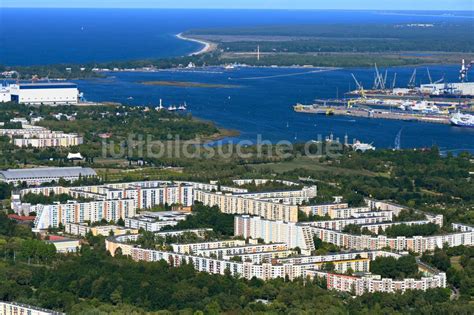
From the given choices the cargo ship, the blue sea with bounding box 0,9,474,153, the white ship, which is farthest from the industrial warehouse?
the cargo ship

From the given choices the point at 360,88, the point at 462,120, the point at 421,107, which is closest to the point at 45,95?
the point at 360,88

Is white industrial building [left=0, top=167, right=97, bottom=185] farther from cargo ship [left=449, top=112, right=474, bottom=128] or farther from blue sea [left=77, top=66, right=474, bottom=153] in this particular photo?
cargo ship [left=449, top=112, right=474, bottom=128]

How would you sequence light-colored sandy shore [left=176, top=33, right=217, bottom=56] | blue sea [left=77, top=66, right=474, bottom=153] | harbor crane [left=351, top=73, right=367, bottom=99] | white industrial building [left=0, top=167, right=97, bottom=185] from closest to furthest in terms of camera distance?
white industrial building [left=0, top=167, right=97, bottom=185] → blue sea [left=77, top=66, right=474, bottom=153] → harbor crane [left=351, top=73, right=367, bottom=99] → light-colored sandy shore [left=176, top=33, right=217, bottom=56]

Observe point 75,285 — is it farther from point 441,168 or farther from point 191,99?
point 191,99

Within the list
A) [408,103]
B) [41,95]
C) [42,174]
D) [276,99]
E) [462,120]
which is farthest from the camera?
[276,99]

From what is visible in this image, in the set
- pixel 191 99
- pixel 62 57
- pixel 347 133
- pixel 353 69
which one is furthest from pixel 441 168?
pixel 62 57

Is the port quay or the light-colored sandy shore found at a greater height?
the port quay

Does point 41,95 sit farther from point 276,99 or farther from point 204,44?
point 204,44

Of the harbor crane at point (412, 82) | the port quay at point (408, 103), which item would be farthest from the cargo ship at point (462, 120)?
the harbor crane at point (412, 82)
